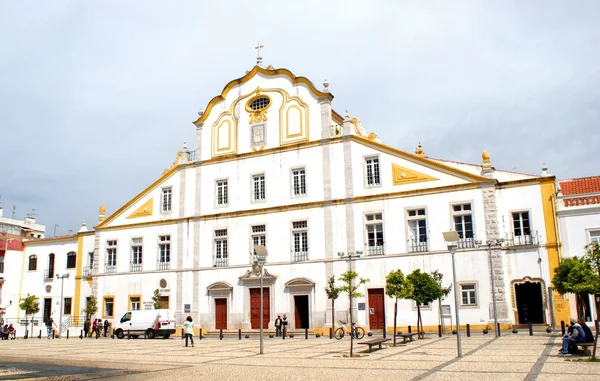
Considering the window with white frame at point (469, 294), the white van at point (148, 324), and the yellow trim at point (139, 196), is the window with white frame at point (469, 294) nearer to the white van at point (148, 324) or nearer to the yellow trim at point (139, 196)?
the white van at point (148, 324)

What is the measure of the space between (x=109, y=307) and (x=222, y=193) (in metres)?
11.6

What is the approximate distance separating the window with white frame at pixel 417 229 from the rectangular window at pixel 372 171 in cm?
273

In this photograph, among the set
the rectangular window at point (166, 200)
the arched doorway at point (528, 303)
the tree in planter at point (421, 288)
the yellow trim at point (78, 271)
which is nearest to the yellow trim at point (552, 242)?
the arched doorway at point (528, 303)

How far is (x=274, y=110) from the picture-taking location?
123 feet

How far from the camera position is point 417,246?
3172 centimetres

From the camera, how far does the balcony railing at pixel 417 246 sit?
104 feet

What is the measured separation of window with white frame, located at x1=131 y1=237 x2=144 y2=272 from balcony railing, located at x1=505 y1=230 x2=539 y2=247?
24.0 meters

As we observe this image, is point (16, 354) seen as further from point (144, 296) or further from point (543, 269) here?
point (543, 269)

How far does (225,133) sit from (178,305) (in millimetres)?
11733

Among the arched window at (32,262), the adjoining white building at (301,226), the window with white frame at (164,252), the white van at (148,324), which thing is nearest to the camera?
the adjoining white building at (301,226)

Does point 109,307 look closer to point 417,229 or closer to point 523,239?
point 417,229

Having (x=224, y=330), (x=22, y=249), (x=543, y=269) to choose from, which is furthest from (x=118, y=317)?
(x=543, y=269)

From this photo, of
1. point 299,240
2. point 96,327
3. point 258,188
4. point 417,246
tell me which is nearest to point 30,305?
point 96,327

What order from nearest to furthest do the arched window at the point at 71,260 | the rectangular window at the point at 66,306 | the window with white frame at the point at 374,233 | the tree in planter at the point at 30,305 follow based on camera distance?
the window with white frame at the point at 374,233 → the tree in planter at the point at 30,305 → the rectangular window at the point at 66,306 → the arched window at the point at 71,260
